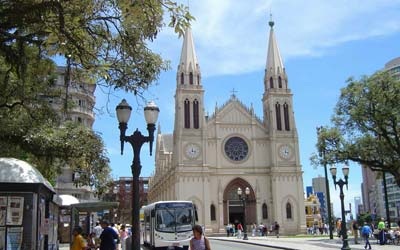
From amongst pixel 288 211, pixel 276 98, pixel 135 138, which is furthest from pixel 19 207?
pixel 276 98

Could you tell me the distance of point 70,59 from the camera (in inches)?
375

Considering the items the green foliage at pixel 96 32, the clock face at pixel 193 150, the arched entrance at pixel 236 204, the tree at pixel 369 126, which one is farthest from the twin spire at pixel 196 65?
the green foliage at pixel 96 32

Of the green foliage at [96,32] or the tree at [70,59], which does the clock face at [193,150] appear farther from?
the green foliage at [96,32]

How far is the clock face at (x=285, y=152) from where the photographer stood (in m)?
68.6

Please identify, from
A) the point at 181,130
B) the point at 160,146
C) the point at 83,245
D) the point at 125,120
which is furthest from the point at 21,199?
the point at 160,146

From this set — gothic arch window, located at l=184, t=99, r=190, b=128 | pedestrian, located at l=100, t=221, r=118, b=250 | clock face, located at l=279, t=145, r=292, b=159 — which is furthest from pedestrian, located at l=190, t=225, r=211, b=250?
clock face, located at l=279, t=145, r=292, b=159

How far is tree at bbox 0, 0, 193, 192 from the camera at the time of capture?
7.76 meters

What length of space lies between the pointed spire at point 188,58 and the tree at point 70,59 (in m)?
52.6

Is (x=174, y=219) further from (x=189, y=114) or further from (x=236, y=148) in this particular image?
(x=236, y=148)

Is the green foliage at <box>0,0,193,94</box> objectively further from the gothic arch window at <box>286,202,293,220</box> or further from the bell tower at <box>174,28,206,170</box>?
the gothic arch window at <box>286,202,293,220</box>

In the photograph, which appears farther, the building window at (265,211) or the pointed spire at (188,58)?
the pointed spire at (188,58)

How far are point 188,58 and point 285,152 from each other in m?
18.6

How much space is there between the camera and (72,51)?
853cm

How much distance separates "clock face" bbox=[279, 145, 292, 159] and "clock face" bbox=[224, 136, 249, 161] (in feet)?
15.2
